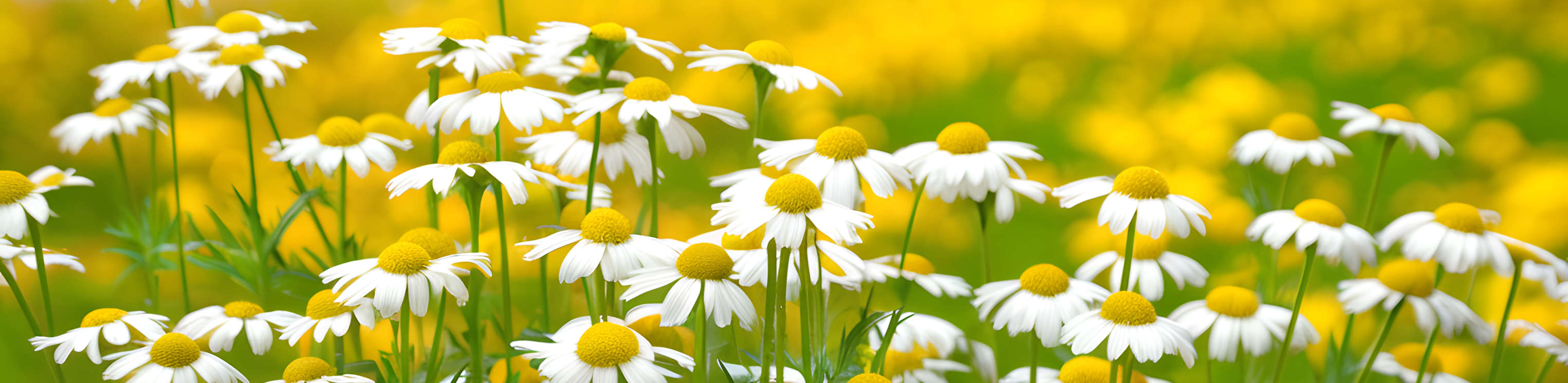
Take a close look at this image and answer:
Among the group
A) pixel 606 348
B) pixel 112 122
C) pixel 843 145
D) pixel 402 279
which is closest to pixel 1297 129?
pixel 843 145

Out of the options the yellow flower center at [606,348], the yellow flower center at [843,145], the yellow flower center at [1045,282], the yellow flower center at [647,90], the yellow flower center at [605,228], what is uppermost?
the yellow flower center at [647,90]

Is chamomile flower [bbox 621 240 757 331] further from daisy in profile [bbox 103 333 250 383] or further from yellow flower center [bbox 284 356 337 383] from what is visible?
daisy in profile [bbox 103 333 250 383]

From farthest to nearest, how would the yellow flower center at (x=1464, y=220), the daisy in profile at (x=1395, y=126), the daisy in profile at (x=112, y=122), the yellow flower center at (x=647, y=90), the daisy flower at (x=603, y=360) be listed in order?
the daisy in profile at (x=112, y=122) < the daisy in profile at (x=1395, y=126) < the yellow flower center at (x=1464, y=220) < the yellow flower center at (x=647, y=90) < the daisy flower at (x=603, y=360)

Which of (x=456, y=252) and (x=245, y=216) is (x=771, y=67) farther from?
(x=245, y=216)

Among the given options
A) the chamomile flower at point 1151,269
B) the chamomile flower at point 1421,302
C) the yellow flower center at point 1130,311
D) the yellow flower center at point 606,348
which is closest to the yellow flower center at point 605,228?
the yellow flower center at point 606,348

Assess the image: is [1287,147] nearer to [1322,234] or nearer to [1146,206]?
[1322,234]

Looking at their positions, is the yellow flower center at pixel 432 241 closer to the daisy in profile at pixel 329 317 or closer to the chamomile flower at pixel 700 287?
the daisy in profile at pixel 329 317

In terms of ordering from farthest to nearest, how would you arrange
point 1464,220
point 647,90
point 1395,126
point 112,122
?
point 112,122
point 1395,126
point 1464,220
point 647,90
